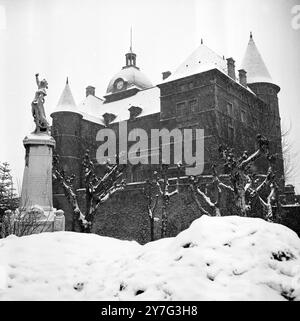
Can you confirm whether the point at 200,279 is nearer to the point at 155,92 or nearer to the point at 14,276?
the point at 14,276

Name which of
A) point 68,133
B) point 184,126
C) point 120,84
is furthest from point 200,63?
point 120,84

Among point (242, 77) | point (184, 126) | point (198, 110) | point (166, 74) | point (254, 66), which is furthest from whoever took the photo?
point (166, 74)

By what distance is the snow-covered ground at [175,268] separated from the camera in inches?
187

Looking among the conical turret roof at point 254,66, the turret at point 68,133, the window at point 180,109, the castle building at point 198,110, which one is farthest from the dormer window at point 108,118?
the conical turret roof at point 254,66

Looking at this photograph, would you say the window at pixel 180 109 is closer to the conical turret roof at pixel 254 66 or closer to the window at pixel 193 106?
the window at pixel 193 106

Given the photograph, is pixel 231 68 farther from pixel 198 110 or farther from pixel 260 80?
pixel 198 110

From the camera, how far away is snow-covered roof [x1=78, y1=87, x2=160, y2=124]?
127 feet

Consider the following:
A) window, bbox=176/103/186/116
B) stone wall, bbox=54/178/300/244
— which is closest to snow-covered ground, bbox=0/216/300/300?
stone wall, bbox=54/178/300/244

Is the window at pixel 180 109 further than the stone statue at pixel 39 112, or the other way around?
the window at pixel 180 109

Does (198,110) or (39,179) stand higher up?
(198,110)

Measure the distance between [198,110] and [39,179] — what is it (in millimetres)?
20906

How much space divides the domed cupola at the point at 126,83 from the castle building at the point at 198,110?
2.68 metres

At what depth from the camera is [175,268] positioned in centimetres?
509
